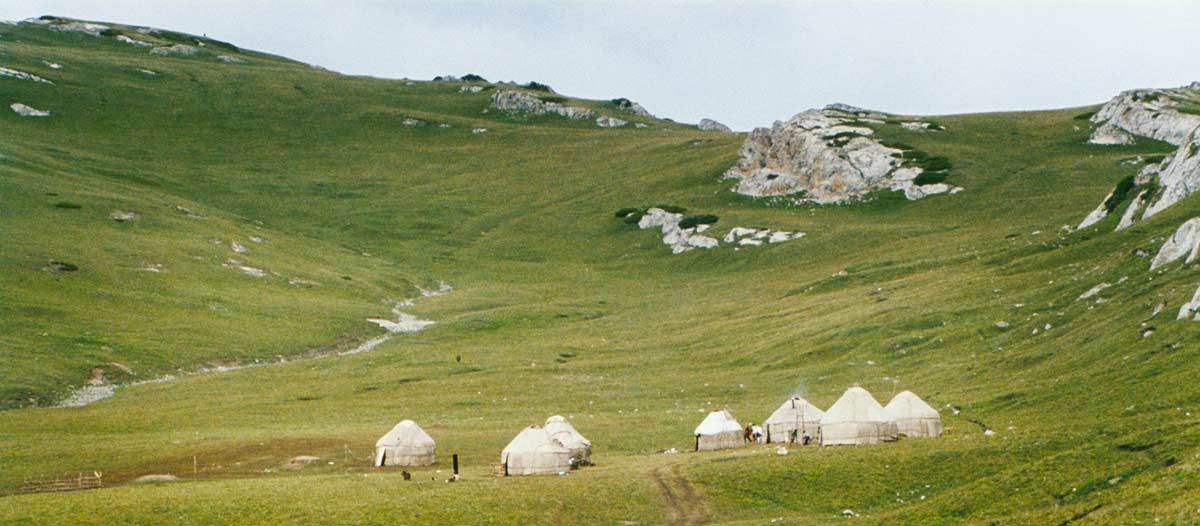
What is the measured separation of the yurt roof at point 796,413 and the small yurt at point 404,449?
21.4 m

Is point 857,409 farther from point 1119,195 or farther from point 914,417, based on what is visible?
point 1119,195

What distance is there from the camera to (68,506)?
56.2 meters

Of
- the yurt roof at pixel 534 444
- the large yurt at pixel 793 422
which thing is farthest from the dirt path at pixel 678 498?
the large yurt at pixel 793 422

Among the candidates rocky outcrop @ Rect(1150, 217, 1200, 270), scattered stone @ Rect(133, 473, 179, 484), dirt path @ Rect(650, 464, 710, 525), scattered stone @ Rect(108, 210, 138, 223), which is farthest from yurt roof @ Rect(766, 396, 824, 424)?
scattered stone @ Rect(108, 210, 138, 223)

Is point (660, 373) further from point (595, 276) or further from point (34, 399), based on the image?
point (595, 276)

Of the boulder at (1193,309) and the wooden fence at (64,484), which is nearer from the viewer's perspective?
the wooden fence at (64,484)

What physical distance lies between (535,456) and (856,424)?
730 inches

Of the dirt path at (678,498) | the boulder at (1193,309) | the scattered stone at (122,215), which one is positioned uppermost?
the scattered stone at (122,215)

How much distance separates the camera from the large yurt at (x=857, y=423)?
231 feet

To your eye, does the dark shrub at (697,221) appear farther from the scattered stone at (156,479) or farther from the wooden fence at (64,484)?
the wooden fence at (64,484)

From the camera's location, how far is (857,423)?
7056 centimetres

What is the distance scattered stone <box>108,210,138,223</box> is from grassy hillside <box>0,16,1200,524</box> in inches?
66.5

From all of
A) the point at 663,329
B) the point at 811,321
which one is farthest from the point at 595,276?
the point at 811,321

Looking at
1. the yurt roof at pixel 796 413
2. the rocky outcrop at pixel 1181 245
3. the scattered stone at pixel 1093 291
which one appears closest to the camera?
the yurt roof at pixel 796 413
